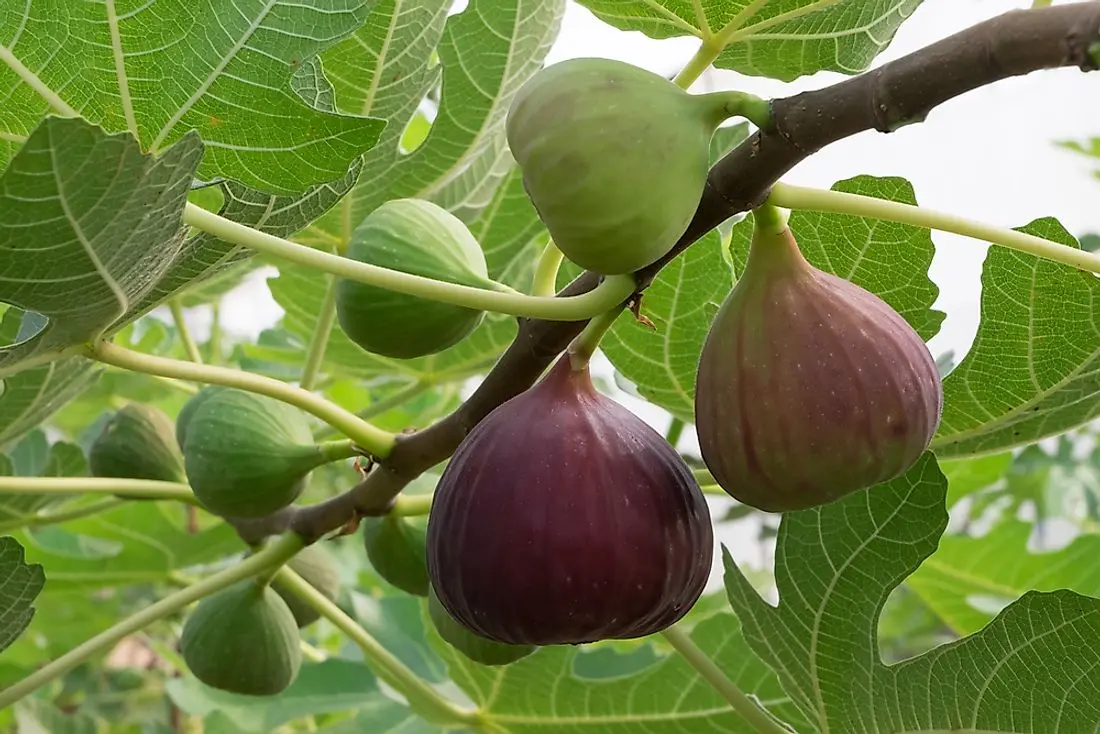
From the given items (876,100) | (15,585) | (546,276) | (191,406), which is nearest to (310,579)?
(191,406)

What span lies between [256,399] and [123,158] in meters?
0.55

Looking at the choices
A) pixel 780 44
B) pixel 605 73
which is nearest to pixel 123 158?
pixel 605 73

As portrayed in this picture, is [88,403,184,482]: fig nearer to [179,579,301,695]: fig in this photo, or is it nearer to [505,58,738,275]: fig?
[179,579,301,695]: fig

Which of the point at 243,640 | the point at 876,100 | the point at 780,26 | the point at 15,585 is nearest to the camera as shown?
the point at 876,100

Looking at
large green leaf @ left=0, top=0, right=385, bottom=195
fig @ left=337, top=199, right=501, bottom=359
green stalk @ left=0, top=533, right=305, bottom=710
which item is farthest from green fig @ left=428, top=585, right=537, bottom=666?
large green leaf @ left=0, top=0, right=385, bottom=195

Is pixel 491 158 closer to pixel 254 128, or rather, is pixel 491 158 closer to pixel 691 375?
pixel 691 375

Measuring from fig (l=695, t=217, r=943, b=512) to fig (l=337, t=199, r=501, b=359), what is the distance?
27cm

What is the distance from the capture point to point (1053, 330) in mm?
911

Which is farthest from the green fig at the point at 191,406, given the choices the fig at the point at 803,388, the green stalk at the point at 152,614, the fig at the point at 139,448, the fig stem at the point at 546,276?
the fig at the point at 803,388

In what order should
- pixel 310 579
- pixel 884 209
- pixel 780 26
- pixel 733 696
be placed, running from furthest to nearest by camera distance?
pixel 310 579 → pixel 733 696 → pixel 780 26 → pixel 884 209

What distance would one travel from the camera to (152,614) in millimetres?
1098

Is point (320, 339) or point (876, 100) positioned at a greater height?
point (876, 100)

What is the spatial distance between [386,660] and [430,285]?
0.73m

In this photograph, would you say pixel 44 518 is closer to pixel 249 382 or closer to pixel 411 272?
pixel 249 382
